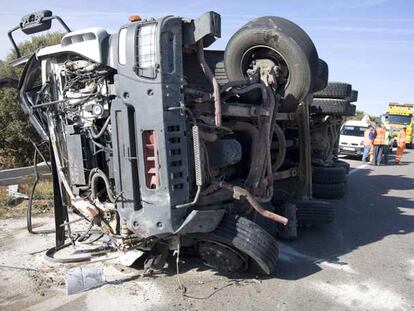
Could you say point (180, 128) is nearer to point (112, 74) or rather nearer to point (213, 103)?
point (213, 103)

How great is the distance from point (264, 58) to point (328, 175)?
3.76 meters

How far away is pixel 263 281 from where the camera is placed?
13.1ft

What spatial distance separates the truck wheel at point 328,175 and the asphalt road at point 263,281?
7.39ft

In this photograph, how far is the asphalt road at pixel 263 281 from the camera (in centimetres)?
356

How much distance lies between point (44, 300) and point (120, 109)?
1659mm

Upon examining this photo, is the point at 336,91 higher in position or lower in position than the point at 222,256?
higher

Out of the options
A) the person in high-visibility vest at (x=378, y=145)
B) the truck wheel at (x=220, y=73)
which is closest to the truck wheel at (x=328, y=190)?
the truck wheel at (x=220, y=73)

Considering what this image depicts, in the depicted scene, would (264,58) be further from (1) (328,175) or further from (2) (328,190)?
(2) (328,190)

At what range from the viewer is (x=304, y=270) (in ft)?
14.2

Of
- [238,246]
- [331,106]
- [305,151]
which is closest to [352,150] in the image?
[331,106]

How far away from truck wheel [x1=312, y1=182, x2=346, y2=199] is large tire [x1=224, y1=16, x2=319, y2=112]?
3.46 metres

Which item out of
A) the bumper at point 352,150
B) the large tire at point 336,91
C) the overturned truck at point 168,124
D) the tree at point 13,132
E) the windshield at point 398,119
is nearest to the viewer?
the overturned truck at point 168,124

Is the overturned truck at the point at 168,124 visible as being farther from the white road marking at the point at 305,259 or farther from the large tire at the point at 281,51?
the white road marking at the point at 305,259

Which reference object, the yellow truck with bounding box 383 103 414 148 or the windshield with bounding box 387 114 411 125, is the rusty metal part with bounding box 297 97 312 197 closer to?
the yellow truck with bounding box 383 103 414 148
